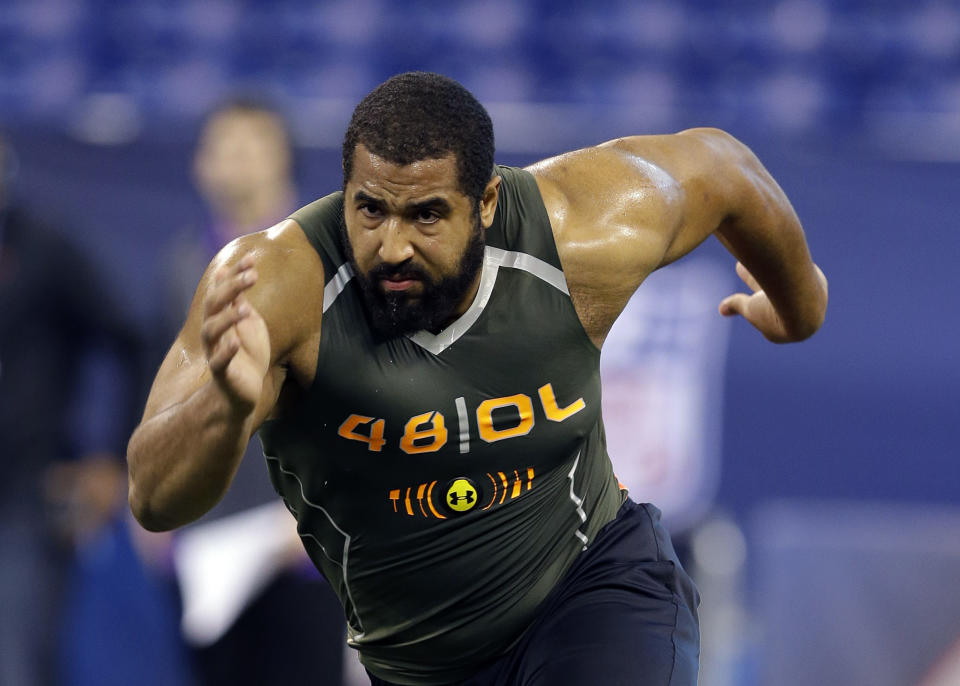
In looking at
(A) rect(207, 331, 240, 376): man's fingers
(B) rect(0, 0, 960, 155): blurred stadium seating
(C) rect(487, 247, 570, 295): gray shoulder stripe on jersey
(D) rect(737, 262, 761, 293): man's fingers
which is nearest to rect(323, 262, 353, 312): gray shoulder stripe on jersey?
(C) rect(487, 247, 570, 295): gray shoulder stripe on jersey

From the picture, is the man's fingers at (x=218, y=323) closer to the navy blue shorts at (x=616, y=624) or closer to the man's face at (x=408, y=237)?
the man's face at (x=408, y=237)

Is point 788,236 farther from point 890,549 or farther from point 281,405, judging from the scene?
point 890,549

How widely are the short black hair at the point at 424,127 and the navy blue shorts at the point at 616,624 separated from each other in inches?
37.1

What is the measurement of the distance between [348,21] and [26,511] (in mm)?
4258

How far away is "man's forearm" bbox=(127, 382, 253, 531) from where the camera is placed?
2.52 metres

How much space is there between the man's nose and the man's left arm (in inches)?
18.7

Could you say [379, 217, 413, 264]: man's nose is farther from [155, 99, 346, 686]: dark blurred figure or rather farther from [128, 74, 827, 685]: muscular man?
[155, 99, 346, 686]: dark blurred figure

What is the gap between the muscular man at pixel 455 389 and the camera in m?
2.72

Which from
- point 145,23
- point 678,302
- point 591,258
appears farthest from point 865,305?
point 145,23

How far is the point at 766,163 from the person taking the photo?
21.2 feet

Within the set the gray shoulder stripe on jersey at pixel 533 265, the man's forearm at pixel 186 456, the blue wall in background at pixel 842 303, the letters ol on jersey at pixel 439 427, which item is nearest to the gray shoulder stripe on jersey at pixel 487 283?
the gray shoulder stripe on jersey at pixel 533 265

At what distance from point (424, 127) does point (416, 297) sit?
339 millimetres

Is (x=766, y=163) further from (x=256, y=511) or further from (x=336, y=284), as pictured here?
(x=336, y=284)

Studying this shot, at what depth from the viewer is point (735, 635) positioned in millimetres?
6109
